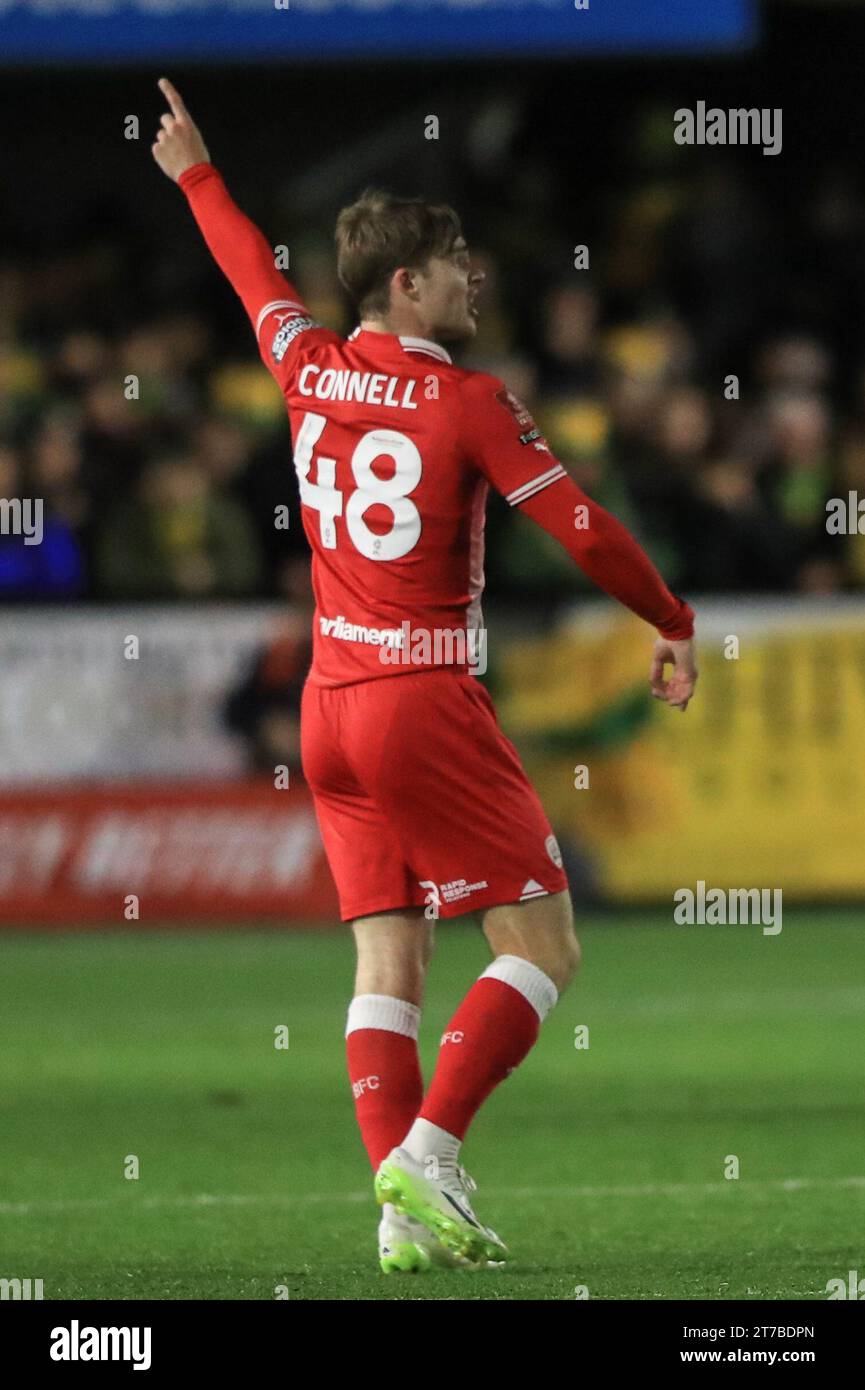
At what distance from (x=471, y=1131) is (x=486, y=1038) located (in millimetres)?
2511

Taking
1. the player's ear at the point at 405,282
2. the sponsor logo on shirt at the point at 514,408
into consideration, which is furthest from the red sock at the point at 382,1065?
the player's ear at the point at 405,282

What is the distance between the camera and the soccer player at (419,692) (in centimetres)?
580

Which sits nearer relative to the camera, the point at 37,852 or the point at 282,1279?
the point at 282,1279

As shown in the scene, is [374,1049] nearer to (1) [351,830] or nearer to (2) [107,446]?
(1) [351,830]

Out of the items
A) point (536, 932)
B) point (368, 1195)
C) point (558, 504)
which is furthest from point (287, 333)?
point (368, 1195)

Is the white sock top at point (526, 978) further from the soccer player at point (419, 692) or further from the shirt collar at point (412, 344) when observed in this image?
the shirt collar at point (412, 344)

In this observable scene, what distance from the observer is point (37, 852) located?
14156mm

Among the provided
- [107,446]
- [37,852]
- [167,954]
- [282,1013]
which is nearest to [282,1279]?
[282,1013]

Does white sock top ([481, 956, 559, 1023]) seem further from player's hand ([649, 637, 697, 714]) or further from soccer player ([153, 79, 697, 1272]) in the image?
player's hand ([649, 637, 697, 714])

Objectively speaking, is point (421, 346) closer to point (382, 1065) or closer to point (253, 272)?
point (253, 272)

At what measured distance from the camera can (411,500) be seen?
5.88 meters

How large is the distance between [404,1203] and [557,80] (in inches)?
650

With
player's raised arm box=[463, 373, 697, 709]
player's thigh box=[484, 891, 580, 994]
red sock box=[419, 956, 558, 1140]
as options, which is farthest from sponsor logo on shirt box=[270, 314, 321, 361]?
red sock box=[419, 956, 558, 1140]

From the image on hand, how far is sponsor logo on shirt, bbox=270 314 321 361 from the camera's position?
20.3 feet
